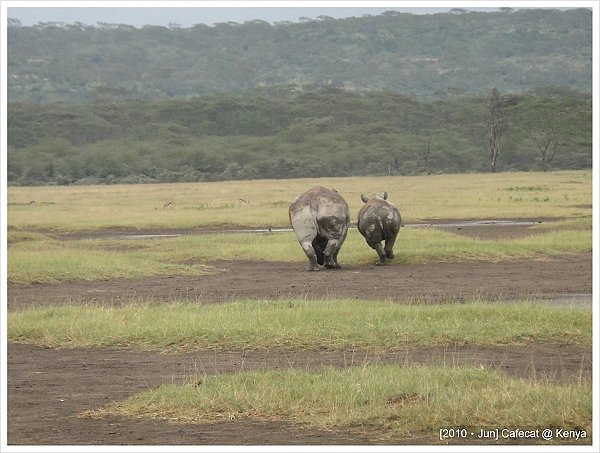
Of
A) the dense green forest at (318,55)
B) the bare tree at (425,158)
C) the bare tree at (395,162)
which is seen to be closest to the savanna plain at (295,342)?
the bare tree at (395,162)

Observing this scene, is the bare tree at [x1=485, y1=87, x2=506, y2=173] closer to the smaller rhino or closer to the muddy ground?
the muddy ground

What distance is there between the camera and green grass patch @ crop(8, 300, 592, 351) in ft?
37.1

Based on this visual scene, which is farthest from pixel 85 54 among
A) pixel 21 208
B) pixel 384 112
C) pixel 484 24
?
pixel 21 208

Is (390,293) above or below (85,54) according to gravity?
below

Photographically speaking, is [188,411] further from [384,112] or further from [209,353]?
[384,112]

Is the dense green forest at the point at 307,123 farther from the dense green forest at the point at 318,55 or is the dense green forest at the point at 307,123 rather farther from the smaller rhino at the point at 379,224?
the smaller rhino at the point at 379,224

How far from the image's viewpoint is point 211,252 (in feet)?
69.8

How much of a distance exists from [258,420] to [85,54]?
16934 cm

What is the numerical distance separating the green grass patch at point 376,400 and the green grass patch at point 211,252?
349 inches

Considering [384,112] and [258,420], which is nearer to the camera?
[258,420]

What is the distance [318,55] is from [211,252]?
154 m

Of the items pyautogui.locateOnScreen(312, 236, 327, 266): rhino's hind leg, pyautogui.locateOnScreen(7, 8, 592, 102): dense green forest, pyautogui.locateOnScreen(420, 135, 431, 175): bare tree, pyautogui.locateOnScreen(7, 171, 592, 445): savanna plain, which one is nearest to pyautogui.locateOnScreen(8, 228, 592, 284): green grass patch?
pyautogui.locateOnScreen(7, 171, 592, 445): savanna plain

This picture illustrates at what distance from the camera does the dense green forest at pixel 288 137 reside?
71.8 metres

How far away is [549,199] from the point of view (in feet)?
123
